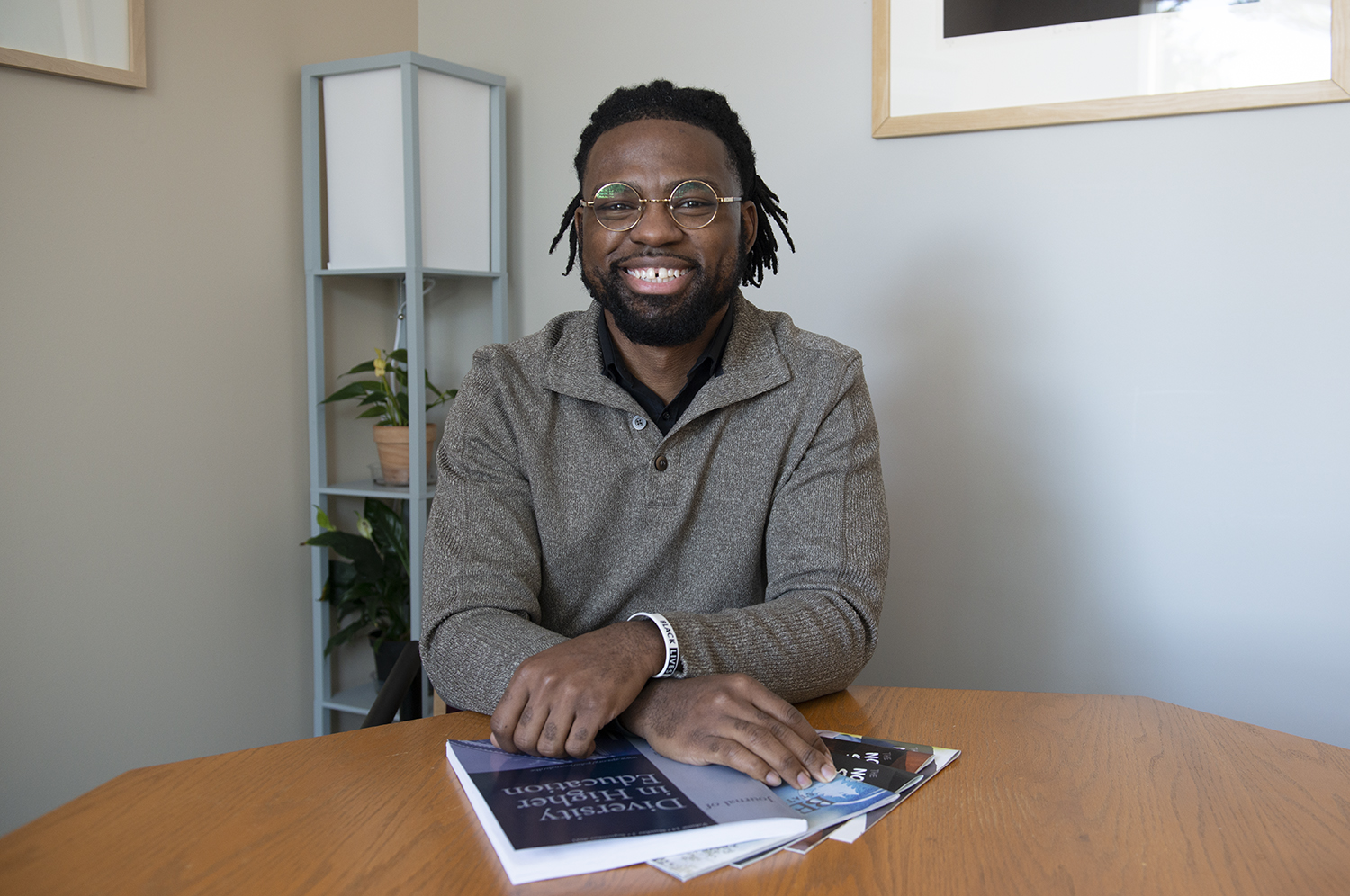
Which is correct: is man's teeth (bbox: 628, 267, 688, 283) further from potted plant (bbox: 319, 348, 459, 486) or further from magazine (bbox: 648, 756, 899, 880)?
potted plant (bbox: 319, 348, 459, 486)

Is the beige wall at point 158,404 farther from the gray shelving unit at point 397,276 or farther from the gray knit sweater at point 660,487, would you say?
the gray knit sweater at point 660,487

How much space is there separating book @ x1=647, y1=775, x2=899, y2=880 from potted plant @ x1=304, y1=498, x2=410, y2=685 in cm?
161

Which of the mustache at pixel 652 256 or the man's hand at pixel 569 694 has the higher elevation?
the mustache at pixel 652 256

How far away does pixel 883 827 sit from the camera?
0.80 meters

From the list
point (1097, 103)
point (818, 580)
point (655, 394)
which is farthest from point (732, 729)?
point (1097, 103)

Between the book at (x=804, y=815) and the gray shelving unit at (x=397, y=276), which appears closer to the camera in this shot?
the book at (x=804, y=815)

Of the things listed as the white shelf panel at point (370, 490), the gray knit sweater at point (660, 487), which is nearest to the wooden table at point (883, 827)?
the gray knit sweater at point (660, 487)

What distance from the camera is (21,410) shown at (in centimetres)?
178

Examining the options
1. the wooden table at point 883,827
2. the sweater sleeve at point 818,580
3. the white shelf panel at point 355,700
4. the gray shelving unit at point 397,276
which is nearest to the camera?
the wooden table at point 883,827

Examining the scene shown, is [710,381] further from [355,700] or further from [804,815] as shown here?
[355,700]

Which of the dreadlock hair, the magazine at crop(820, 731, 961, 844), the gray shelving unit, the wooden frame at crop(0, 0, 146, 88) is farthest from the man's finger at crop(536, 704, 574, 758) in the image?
the wooden frame at crop(0, 0, 146, 88)

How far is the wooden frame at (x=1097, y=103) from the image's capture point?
5.61ft

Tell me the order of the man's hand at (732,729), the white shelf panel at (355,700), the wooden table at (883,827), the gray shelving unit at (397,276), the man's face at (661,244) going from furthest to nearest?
the white shelf panel at (355,700) → the gray shelving unit at (397,276) → the man's face at (661,244) → the man's hand at (732,729) → the wooden table at (883,827)

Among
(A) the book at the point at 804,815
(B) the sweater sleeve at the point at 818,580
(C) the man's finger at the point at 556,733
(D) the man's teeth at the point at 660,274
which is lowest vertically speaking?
(A) the book at the point at 804,815
